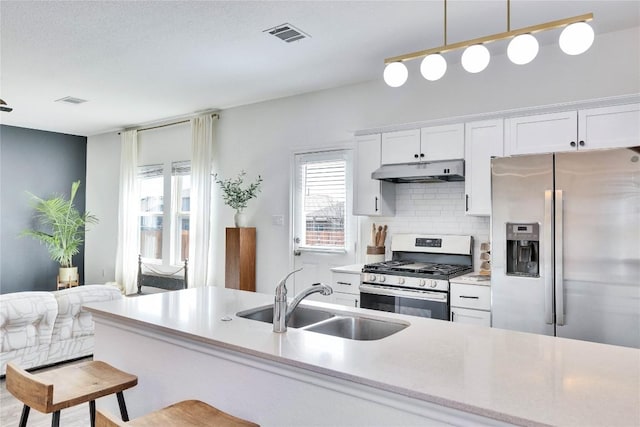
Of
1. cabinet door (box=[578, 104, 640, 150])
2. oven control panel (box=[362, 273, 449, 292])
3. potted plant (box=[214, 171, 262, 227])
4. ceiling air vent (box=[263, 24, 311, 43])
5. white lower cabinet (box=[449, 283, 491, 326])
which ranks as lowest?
white lower cabinet (box=[449, 283, 491, 326])

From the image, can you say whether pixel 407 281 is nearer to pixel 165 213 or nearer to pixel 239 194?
pixel 239 194

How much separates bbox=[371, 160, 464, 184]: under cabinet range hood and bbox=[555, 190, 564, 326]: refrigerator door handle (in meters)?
0.93

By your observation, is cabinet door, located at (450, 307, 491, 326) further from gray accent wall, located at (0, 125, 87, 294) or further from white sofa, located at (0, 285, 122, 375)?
gray accent wall, located at (0, 125, 87, 294)

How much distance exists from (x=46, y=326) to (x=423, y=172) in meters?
3.46

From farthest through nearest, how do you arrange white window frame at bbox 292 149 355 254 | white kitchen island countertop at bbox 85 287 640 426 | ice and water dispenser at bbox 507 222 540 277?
white window frame at bbox 292 149 355 254
ice and water dispenser at bbox 507 222 540 277
white kitchen island countertop at bbox 85 287 640 426

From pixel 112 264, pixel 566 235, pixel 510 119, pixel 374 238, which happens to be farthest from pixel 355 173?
pixel 112 264

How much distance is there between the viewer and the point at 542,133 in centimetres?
341

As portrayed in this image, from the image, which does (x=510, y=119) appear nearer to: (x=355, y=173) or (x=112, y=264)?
(x=355, y=173)

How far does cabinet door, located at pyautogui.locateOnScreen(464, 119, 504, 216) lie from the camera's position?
360 centimetres

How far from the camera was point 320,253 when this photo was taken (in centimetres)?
498

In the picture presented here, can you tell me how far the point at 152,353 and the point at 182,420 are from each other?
0.59 metres

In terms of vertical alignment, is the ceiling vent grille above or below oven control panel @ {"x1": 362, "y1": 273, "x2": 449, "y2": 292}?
above

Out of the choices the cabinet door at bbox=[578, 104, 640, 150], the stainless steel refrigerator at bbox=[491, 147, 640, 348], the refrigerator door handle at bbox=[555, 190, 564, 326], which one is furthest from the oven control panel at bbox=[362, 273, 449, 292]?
the cabinet door at bbox=[578, 104, 640, 150]

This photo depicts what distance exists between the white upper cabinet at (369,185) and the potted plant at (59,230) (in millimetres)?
5303
